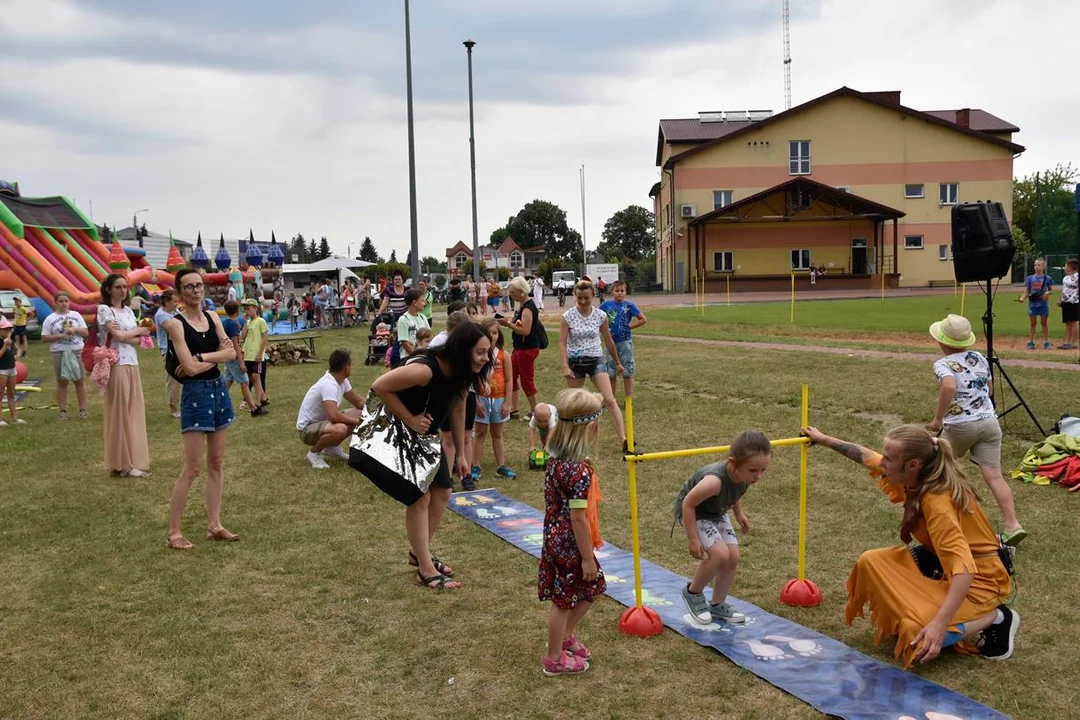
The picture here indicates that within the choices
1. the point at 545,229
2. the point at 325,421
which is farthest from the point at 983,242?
the point at 545,229

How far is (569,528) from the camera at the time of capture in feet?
14.2

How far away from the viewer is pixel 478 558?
629 centimetres

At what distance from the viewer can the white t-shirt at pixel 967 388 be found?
6.11m

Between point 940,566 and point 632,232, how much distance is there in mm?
125687

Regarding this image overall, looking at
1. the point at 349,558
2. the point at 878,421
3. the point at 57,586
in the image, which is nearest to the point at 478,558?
the point at 349,558

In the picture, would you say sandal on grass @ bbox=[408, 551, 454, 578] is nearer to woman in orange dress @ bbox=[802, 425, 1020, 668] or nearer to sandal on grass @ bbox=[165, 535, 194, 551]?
sandal on grass @ bbox=[165, 535, 194, 551]

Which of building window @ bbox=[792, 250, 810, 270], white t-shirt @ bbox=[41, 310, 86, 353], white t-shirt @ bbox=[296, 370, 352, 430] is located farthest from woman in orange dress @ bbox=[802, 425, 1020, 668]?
building window @ bbox=[792, 250, 810, 270]

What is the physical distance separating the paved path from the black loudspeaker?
642 centimetres

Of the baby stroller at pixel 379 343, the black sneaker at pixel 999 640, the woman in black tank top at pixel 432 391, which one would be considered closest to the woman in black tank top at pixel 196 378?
the woman in black tank top at pixel 432 391

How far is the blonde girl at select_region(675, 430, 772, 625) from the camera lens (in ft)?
14.9

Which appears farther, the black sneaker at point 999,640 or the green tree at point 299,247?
the green tree at point 299,247

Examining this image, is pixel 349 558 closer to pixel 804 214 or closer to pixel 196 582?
pixel 196 582

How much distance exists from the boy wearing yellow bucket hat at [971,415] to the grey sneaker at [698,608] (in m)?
2.35

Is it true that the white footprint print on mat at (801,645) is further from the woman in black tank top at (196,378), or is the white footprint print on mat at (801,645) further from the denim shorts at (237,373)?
the denim shorts at (237,373)
